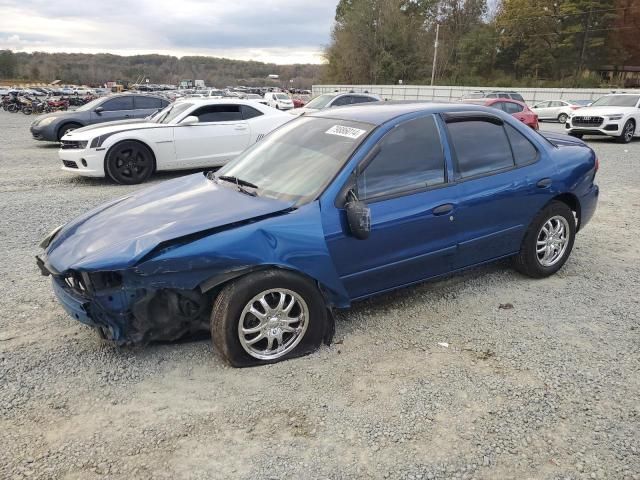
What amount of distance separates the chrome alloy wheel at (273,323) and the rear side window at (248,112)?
24.1 ft

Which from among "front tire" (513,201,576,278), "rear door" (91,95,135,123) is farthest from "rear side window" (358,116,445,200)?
"rear door" (91,95,135,123)

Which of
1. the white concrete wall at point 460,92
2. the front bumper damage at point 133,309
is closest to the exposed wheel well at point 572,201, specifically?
the front bumper damage at point 133,309

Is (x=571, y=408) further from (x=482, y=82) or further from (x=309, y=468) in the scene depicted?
(x=482, y=82)

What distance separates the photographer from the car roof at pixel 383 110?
12.2 ft

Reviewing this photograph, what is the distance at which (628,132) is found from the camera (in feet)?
50.9

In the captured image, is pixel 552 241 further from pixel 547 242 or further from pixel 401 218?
pixel 401 218

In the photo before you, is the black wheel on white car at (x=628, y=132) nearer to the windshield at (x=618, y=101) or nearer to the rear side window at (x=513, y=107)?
the windshield at (x=618, y=101)

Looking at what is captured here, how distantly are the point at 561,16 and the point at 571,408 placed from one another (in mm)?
56605

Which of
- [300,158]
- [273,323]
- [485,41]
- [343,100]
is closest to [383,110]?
[300,158]

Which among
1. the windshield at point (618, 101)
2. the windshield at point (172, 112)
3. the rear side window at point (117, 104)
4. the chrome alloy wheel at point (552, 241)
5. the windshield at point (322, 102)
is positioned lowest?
the chrome alloy wheel at point (552, 241)

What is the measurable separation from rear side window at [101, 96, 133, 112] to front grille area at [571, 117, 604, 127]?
1363cm

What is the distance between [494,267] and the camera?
15.9 ft

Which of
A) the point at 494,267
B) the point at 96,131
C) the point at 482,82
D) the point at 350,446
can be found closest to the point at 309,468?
the point at 350,446

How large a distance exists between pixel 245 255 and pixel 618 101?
1717 cm
